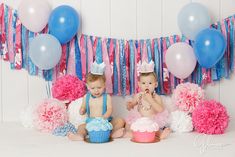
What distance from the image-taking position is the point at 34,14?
2453mm

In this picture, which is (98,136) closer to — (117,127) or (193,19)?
(117,127)

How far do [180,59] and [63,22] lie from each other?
651 millimetres

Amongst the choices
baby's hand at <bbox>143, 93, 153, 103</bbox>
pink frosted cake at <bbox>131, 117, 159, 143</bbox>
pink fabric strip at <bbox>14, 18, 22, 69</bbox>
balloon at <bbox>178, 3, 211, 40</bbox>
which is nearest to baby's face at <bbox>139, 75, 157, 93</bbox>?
baby's hand at <bbox>143, 93, 153, 103</bbox>

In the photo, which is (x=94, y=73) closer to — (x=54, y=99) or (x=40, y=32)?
(x=54, y=99)

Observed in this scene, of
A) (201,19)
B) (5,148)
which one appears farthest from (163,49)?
(5,148)

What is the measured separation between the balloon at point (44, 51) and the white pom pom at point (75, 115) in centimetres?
25

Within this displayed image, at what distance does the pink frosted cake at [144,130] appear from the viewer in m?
2.09

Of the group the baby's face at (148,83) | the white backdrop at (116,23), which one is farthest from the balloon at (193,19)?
the baby's face at (148,83)

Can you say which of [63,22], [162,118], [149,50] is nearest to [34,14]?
[63,22]

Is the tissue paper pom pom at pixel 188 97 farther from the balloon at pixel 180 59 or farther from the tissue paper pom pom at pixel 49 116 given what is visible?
the tissue paper pom pom at pixel 49 116

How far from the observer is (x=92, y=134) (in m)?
2.10

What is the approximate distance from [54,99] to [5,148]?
0.50 m

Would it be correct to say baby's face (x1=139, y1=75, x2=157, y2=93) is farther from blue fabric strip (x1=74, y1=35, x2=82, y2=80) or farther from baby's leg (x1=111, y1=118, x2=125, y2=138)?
blue fabric strip (x1=74, y1=35, x2=82, y2=80)

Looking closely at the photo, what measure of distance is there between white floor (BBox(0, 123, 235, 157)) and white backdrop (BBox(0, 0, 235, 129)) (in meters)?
0.41
